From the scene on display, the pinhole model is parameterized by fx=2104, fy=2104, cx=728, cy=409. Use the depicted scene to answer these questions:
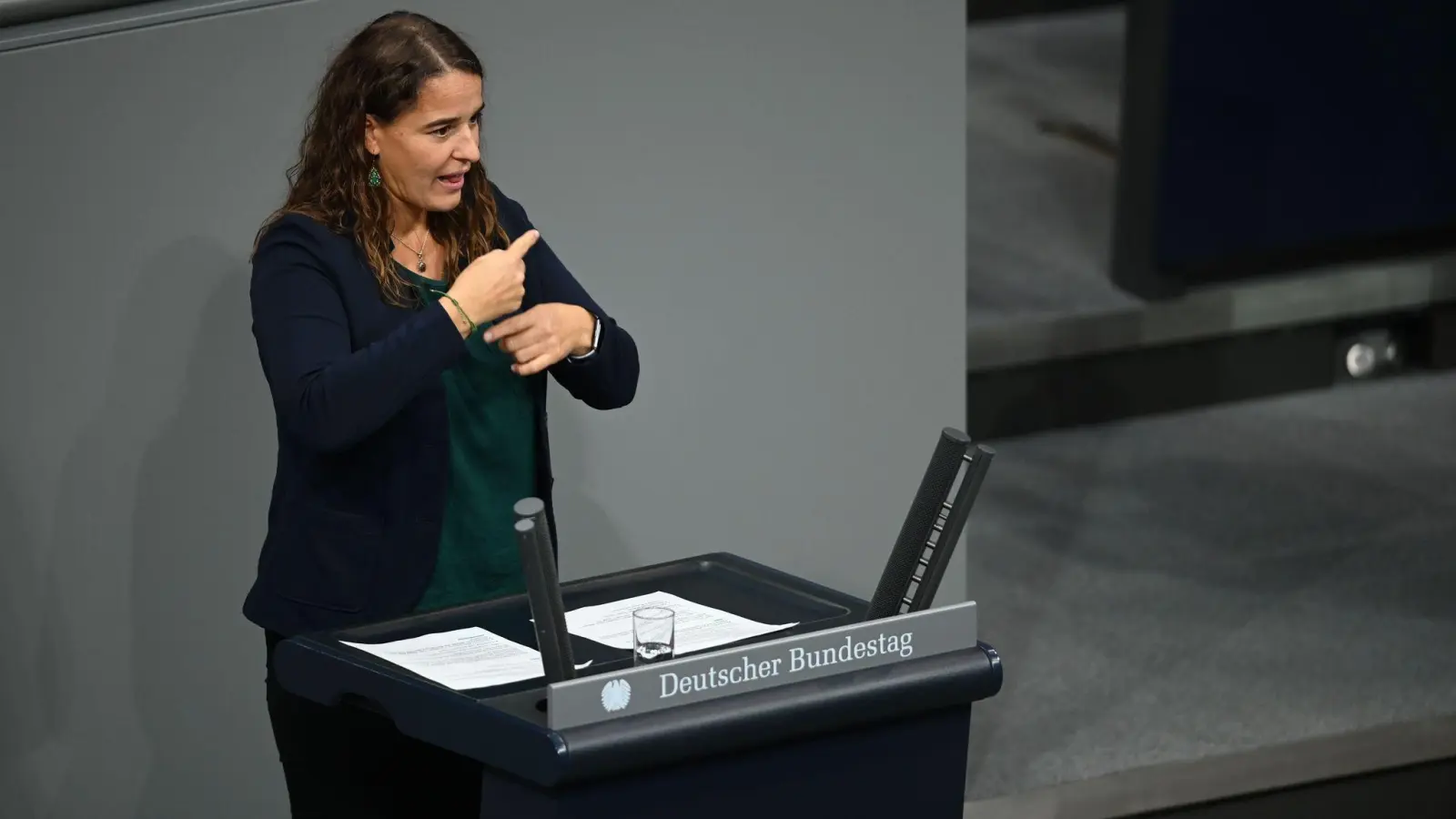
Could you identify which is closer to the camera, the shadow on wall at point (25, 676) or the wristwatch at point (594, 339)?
the wristwatch at point (594, 339)

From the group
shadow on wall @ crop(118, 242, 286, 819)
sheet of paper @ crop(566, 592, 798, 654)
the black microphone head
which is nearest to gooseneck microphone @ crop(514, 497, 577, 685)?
the black microphone head

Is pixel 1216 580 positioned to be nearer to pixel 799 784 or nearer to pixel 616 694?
pixel 799 784

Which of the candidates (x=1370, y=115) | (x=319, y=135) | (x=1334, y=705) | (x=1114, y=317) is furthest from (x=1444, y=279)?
(x=319, y=135)

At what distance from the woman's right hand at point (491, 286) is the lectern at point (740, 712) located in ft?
1.17

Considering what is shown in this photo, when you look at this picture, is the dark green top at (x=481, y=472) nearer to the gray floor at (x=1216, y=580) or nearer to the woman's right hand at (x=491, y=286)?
the woman's right hand at (x=491, y=286)

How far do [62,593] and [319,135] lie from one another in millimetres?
966

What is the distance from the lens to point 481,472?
2398mm

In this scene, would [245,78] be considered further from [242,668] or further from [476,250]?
[242,668]

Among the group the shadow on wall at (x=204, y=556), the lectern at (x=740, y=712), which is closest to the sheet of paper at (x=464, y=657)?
the lectern at (x=740, y=712)

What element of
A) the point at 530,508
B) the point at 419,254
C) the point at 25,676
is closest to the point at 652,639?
the point at 530,508

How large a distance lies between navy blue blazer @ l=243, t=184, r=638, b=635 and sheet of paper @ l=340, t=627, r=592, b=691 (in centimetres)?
19

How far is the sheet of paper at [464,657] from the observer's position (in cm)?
198

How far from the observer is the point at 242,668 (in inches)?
122

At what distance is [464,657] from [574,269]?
1.21 metres
